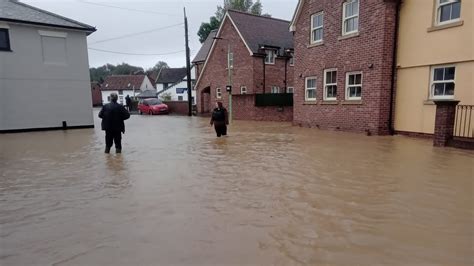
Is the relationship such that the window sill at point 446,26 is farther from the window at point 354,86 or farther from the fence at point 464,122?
the window at point 354,86

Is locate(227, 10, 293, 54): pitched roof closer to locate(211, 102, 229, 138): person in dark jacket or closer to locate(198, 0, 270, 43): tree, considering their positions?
locate(211, 102, 229, 138): person in dark jacket

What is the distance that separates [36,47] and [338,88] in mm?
15201

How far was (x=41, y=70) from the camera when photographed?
17141mm

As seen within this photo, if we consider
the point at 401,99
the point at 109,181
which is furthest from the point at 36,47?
the point at 401,99

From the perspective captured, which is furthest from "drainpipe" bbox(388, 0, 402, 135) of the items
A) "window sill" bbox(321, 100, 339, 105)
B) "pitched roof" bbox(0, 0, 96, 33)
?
"pitched roof" bbox(0, 0, 96, 33)

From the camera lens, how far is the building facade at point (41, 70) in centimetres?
1619

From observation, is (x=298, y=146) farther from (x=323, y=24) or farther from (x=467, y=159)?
(x=323, y=24)

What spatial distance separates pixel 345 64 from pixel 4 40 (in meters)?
16.2

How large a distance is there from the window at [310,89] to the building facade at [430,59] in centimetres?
470

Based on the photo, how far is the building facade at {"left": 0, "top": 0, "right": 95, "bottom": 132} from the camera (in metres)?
16.2

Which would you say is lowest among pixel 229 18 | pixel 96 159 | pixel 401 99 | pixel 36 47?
pixel 96 159

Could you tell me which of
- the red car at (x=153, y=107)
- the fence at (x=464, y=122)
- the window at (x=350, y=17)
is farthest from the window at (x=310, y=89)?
the red car at (x=153, y=107)

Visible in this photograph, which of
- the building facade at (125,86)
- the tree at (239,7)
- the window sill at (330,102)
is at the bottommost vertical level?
the window sill at (330,102)

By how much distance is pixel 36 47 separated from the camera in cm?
1686
